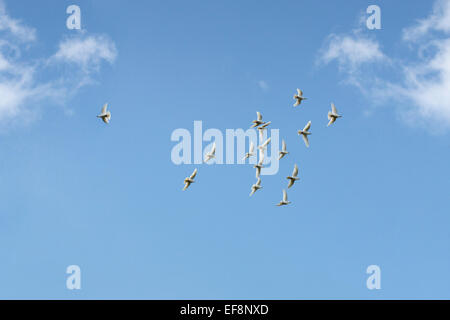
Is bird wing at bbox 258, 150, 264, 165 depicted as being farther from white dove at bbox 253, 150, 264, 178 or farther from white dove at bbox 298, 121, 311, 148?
white dove at bbox 298, 121, 311, 148

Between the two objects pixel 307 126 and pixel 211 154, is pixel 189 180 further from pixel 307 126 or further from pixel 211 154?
pixel 307 126

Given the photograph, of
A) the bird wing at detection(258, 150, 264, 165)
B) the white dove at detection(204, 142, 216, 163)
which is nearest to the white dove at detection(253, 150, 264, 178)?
the bird wing at detection(258, 150, 264, 165)

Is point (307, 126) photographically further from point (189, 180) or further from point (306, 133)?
point (189, 180)

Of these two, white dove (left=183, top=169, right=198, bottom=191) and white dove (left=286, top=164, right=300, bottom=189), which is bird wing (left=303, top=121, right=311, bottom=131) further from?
white dove (left=183, top=169, right=198, bottom=191)

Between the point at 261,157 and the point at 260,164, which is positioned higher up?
the point at 261,157

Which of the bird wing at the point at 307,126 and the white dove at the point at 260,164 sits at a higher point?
the bird wing at the point at 307,126

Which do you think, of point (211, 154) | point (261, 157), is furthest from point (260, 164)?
point (211, 154)

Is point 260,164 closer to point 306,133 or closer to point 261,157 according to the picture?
point 261,157

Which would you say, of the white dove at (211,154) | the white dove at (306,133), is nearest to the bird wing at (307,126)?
the white dove at (306,133)

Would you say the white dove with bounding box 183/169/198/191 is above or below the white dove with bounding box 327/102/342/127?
below

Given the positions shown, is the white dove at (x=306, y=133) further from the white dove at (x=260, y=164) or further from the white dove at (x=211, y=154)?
the white dove at (x=211, y=154)

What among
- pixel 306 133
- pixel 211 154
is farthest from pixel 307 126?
pixel 211 154
